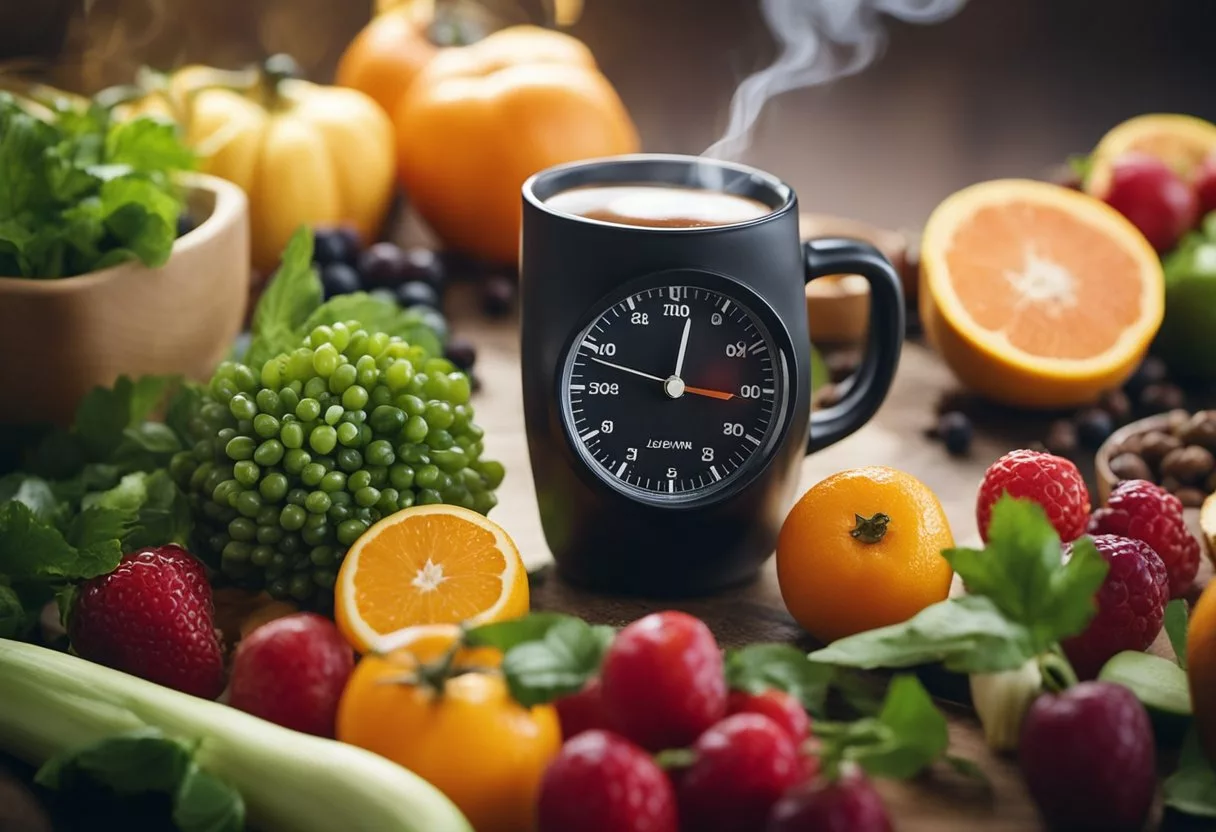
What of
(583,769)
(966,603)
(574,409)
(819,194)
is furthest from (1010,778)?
(819,194)

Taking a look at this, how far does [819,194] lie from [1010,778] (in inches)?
76.8

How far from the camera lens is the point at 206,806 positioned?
862 millimetres

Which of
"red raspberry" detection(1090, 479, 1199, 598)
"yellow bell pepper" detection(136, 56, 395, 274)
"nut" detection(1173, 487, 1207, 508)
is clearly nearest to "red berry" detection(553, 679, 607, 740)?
"red raspberry" detection(1090, 479, 1199, 598)

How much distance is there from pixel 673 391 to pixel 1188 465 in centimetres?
64

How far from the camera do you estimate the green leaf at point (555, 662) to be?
2.80 feet

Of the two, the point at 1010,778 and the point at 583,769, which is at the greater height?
the point at 583,769

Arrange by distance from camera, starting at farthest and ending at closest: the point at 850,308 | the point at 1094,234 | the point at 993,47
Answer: the point at 993,47
the point at 850,308
the point at 1094,234

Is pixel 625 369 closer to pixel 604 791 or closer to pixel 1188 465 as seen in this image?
pixel 604 791

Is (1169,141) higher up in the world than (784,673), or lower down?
higher up

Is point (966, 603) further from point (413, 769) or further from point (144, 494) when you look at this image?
point (144, 494)

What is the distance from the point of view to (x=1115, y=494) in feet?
3.96

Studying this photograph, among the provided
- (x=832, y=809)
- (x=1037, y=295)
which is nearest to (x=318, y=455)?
(x=832, y=809)

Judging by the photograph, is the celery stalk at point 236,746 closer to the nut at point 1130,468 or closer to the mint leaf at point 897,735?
the mint leaf at point 897,735

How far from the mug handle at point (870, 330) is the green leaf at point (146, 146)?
727 millimetres
